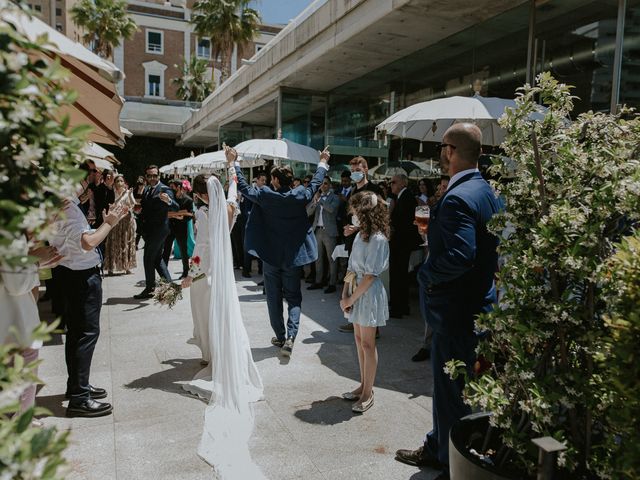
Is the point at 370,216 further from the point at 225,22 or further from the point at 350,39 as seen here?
the point at 225,22

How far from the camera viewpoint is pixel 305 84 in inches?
543

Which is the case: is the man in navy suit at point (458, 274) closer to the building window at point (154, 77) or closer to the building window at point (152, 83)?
the building window at point (154, 77)

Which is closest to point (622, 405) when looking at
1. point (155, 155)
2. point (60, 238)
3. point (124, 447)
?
point (124, 447)

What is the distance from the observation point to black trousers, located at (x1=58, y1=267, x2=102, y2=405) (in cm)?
425

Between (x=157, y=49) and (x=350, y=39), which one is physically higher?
(x=157, y=49)

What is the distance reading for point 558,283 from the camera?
2.38m

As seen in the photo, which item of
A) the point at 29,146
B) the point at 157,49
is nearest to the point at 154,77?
the point at 157,49

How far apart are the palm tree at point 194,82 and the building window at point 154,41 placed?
9.58 meters

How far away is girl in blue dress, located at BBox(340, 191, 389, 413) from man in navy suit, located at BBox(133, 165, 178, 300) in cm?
564

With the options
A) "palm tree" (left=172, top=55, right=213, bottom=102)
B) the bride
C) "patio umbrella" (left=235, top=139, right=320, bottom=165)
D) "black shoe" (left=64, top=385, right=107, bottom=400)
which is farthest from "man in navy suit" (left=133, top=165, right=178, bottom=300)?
"palm tree" (left=172, top=55, right=213, bottom=102)

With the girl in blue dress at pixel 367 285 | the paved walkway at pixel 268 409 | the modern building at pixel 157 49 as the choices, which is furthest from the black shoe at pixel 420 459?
the modern building at pixel 157 49

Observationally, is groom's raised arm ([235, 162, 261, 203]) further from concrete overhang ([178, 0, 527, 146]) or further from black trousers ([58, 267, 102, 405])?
concrete overhang ([178, 0, 527, 146])

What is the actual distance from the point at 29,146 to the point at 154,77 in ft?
191

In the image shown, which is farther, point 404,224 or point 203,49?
point 203,49
